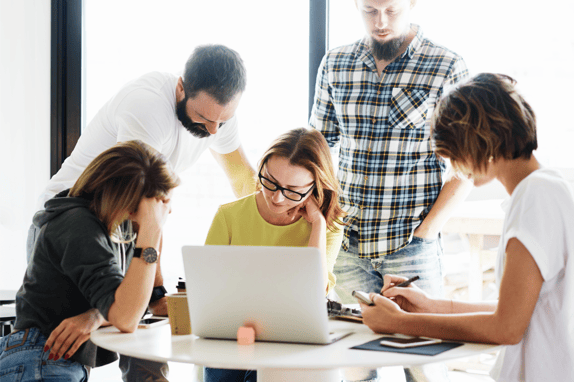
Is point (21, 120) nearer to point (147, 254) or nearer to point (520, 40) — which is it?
point (147, 254)

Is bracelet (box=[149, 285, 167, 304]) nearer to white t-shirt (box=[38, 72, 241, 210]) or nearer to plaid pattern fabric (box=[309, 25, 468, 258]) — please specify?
white t-shirt (box=[38, 72, 241, 210])

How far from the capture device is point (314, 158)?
181 centimetres

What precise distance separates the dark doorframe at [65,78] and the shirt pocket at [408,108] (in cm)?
210

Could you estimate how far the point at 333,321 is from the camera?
5.00 ft

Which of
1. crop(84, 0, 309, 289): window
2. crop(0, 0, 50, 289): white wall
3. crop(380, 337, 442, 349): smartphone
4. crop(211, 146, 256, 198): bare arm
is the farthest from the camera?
crop(0, 0, 50, 289): white wall

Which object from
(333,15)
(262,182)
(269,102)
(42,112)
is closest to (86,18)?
(42,112)

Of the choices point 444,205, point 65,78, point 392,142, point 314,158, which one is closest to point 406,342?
point 314,158

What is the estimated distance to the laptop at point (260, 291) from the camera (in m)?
1.20

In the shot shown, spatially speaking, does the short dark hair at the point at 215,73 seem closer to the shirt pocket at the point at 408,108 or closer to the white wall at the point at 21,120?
the shirt pocket at the point at 408,108

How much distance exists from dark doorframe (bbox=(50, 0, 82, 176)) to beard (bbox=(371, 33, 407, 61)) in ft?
6.60

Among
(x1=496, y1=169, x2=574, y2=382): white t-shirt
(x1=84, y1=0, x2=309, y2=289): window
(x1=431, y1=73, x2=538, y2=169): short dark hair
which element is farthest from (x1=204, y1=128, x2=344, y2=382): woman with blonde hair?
(x1=84, y1=0, x2=309, y2=289): window

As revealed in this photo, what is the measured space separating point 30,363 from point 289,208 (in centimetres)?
85

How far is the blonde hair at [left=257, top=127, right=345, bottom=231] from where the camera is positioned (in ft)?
5.87

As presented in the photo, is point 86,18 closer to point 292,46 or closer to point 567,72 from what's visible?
point 292,46
